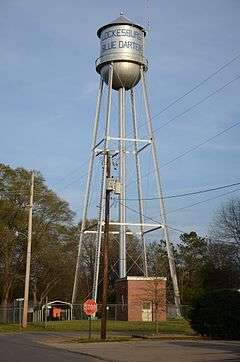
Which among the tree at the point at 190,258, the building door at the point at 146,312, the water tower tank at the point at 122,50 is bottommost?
the building door at the point at 146,312

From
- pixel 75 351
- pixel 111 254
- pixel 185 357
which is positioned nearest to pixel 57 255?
pixel 111 254

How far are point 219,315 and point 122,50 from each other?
26673mm

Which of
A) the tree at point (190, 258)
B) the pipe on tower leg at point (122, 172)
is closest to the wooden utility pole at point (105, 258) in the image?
the pipe on tower leg at point (122, 172)

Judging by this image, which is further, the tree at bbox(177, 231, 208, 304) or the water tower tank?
the tree at bbox(177, 231, 208, 304)

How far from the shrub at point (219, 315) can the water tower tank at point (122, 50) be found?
24215 mm

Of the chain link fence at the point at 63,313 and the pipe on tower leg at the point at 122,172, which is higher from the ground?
the pipe on tower leg at the point at 122,172

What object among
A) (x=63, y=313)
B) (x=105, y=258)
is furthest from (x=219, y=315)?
(x=63, y=313)

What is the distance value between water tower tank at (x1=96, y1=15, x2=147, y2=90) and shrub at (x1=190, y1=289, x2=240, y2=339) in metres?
24.2

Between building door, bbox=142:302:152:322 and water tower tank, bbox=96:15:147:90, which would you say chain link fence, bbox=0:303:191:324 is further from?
water tower tank, bbox=96:15:147:90

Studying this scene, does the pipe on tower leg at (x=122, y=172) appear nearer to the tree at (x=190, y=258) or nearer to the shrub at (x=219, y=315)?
the shrub at (x=219, y=315)

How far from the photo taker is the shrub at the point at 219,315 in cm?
3167

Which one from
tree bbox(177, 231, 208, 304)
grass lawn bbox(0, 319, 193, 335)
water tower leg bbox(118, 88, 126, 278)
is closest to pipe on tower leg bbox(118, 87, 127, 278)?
water tower leg bbox(118, 88, 126, 278)

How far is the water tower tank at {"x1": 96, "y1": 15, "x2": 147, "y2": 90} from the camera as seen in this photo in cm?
5137

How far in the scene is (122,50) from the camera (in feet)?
169
